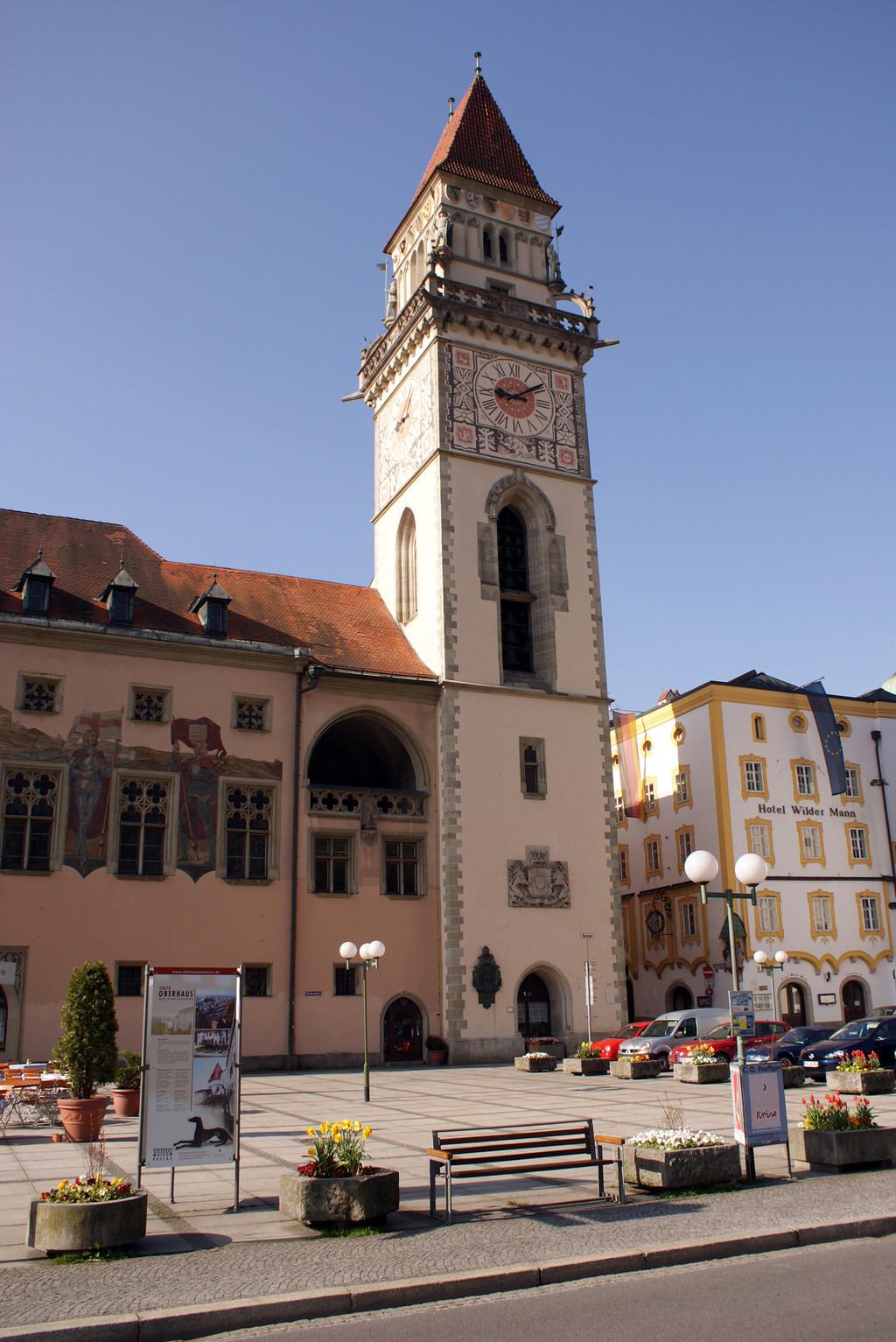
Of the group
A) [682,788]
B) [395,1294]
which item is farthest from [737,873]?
[682,788]

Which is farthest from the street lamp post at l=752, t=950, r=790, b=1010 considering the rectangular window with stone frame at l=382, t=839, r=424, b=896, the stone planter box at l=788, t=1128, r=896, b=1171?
→ the stone planter box at l=788, t=1128, r=896, b=1171

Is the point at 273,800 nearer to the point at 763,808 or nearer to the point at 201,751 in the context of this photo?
the point at 201,751

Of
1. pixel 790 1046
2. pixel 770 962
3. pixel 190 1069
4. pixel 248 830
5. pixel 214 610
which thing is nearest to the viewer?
pixel 190 1069

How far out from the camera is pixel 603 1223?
10.4 meters

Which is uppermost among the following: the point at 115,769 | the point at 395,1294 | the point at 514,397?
the point at 514,397

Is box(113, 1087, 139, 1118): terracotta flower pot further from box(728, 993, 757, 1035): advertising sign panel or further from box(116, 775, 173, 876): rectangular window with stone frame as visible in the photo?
box(728, 993, 757, 1035): advertising sign panel

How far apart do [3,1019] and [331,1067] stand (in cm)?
816

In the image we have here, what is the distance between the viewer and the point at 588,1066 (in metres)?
26.9

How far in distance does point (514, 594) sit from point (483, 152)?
673 inches

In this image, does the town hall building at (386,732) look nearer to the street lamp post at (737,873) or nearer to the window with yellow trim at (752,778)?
the window with yellow trim at (752,778)

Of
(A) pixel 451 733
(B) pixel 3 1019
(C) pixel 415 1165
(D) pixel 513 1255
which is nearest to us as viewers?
(D) pixel 513 1255

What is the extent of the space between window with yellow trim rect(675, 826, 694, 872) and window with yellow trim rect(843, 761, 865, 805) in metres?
6.23

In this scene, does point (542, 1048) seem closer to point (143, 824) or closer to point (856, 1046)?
point (856, 1046)

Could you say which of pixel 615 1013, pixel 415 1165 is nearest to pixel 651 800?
pixel 615 1013
